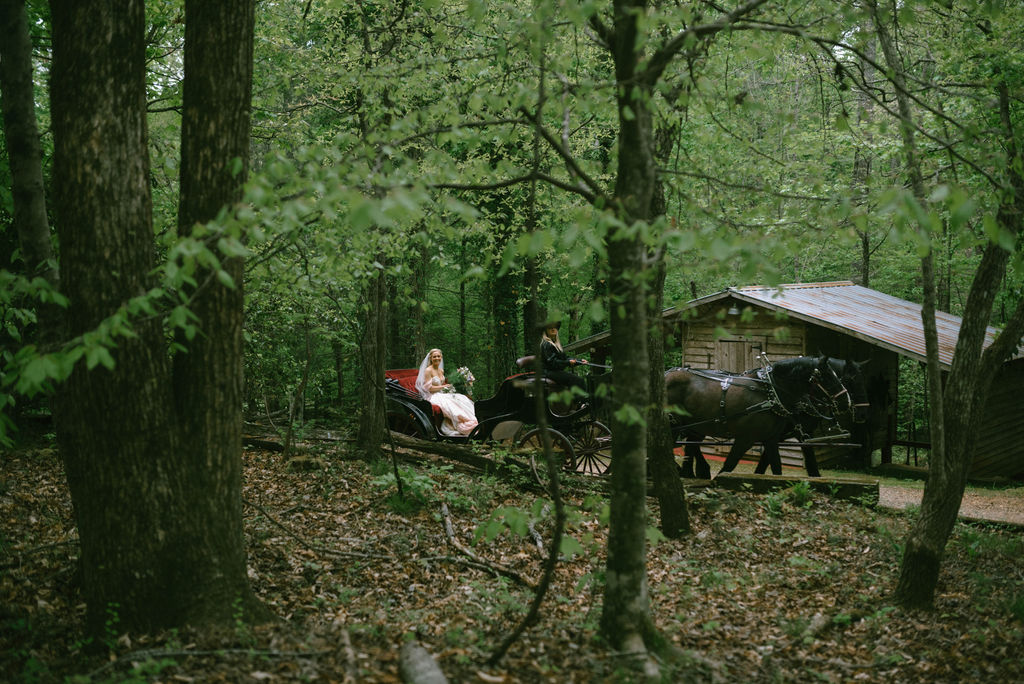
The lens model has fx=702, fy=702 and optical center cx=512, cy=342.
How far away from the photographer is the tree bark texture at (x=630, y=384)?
3727 mm

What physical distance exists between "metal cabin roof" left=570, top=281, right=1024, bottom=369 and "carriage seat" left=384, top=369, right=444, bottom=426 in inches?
162

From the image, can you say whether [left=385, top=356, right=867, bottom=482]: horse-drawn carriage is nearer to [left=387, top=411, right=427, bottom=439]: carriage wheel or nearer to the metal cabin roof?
[left=387, top=411, right=427, bottom=439]: carriage wheel

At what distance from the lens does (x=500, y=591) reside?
551 cm

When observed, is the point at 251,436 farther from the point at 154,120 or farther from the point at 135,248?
the point at 135,248

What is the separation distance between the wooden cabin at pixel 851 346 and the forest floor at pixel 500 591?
6.34 m

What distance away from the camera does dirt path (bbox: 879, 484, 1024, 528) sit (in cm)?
883

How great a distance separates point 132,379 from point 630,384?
2682 millimetres

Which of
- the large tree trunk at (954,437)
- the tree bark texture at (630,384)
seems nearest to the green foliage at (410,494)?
the tree bark texture at (630,384)

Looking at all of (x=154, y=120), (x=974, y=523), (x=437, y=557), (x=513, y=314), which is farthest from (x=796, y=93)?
(x=437, y=557)

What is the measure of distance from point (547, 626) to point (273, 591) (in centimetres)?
206

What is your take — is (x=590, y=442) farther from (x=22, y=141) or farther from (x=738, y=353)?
(x=22, y=141)

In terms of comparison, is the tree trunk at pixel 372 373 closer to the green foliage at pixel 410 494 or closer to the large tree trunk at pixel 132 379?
the green foliage at pixel 410 494

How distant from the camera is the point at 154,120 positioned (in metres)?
8.93

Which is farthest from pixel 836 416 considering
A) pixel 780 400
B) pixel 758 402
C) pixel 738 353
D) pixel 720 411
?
pixel 738 353
